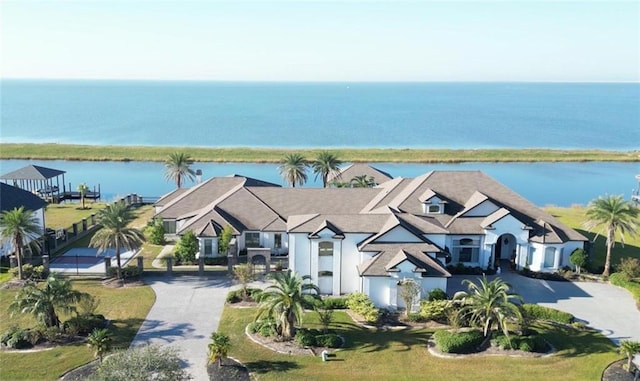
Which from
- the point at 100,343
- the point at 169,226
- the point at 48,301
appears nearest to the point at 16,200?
the point at 169,226

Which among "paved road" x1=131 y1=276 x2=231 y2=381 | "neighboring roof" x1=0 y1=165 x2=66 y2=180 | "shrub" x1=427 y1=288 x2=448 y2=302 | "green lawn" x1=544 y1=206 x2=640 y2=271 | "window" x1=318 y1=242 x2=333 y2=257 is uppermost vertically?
"neighboring roof" x1=0 y1=165 x2=66 y2=180

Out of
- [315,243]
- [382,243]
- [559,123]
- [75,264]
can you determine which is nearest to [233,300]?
[315,243]

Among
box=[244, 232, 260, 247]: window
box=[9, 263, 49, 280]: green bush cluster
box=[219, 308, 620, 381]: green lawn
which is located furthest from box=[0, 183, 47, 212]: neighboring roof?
box=[219, 308, 620, 381]: green lawn

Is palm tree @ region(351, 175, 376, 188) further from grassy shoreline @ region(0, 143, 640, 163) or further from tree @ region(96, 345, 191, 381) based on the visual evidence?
grassy shoreline @ region(0, 143, 640, 163)

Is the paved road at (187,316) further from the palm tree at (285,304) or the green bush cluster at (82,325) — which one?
the palm tree at (285,304)

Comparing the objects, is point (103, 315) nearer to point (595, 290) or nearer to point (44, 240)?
point (44, 240)

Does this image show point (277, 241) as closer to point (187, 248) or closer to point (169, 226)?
point (187, 248)
